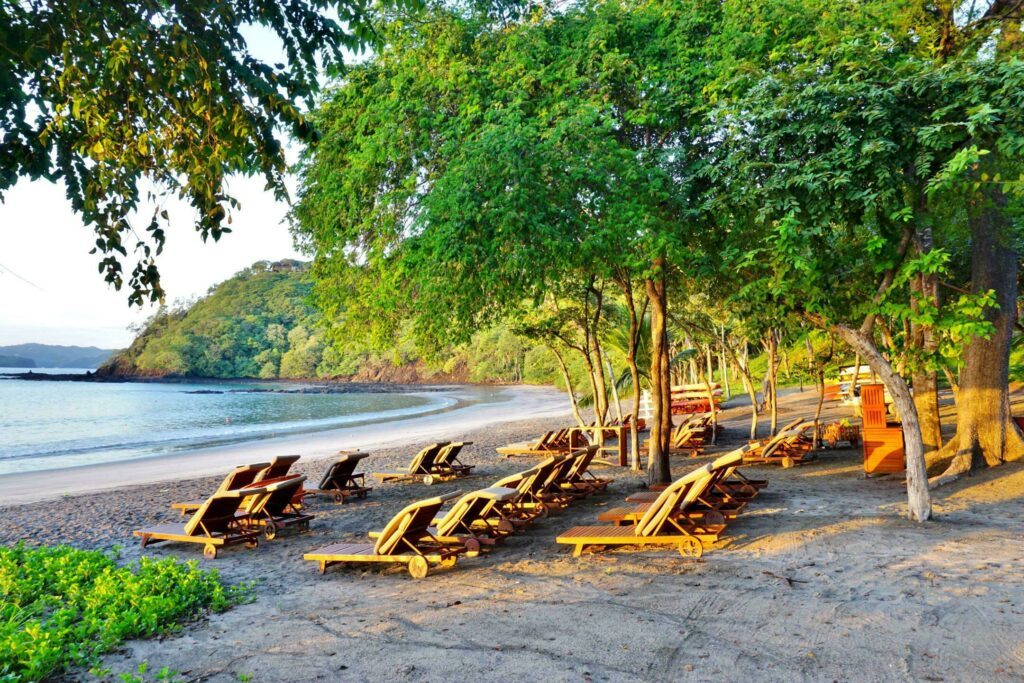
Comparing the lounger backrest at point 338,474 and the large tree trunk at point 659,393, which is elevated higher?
the large tree trunk at point 659,393

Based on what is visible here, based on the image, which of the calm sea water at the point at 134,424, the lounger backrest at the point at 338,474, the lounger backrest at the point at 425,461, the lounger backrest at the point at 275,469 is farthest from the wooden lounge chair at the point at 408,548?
the calm sea water at the point at 134,424

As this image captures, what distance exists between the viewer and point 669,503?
807 centimetres

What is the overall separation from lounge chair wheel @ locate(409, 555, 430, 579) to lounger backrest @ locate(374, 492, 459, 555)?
0.29 metres

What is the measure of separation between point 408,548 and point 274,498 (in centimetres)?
298

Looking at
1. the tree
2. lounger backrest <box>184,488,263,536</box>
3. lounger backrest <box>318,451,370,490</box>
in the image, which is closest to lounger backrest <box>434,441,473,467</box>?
lounger backrest <box>318,451,370,490</box>

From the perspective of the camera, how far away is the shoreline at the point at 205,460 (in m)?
18.8

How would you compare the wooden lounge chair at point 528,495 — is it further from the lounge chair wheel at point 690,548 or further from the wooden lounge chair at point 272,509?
the wooden lounge chair at point 272,509

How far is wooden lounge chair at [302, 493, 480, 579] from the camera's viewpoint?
25.4 feet

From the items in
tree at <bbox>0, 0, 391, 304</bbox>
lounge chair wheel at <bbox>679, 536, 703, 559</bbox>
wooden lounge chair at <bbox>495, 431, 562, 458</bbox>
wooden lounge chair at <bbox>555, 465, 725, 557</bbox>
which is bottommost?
wooden lounge chair at <bbox>495, 431, 562, 458</bbox>

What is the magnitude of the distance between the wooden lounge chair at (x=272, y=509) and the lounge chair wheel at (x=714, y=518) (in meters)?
5.45

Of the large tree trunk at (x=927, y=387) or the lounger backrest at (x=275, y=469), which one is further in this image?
the large tree trunk at (x=927, y=387)

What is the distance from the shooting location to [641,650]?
522 centimetres

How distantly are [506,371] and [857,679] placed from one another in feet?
317

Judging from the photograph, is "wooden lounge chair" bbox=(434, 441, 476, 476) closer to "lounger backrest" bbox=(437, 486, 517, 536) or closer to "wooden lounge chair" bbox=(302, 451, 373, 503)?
"wooden lounge chair" bbox=(302, 451, 373, 503)
